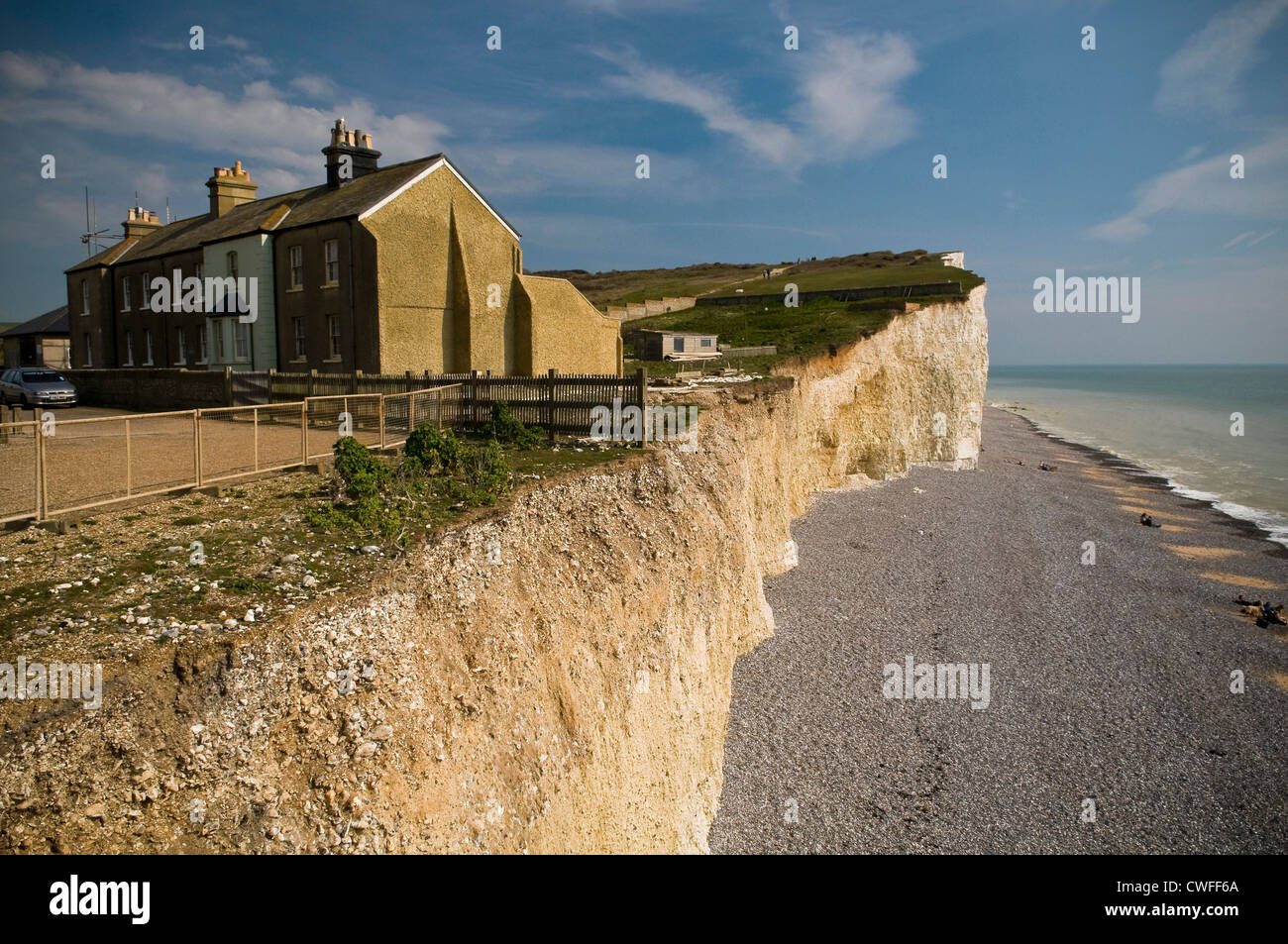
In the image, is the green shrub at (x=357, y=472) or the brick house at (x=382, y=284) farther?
the brick house at (x=382, y=284)

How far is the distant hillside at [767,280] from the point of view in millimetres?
66562

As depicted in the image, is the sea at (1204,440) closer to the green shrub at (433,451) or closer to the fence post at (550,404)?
the fence post at (550,404)

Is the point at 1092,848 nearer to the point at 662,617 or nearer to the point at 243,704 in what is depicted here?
the point at 662,617

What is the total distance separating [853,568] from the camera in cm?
2638

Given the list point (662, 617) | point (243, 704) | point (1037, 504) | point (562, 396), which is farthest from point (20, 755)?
point (1037, 504)

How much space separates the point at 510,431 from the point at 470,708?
1034 cm

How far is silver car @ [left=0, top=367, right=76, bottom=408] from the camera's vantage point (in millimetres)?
28828

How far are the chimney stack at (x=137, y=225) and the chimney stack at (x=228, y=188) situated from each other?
847cm

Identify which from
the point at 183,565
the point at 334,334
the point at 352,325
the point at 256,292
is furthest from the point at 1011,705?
the point at 256,292

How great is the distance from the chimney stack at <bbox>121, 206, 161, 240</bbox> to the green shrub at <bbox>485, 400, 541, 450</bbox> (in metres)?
35.3

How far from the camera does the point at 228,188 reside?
3694 centimetres

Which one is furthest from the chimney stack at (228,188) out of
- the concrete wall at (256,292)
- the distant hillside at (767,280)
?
the distant hillside at (767,280)

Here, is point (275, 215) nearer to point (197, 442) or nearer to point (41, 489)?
point (197, 442)
